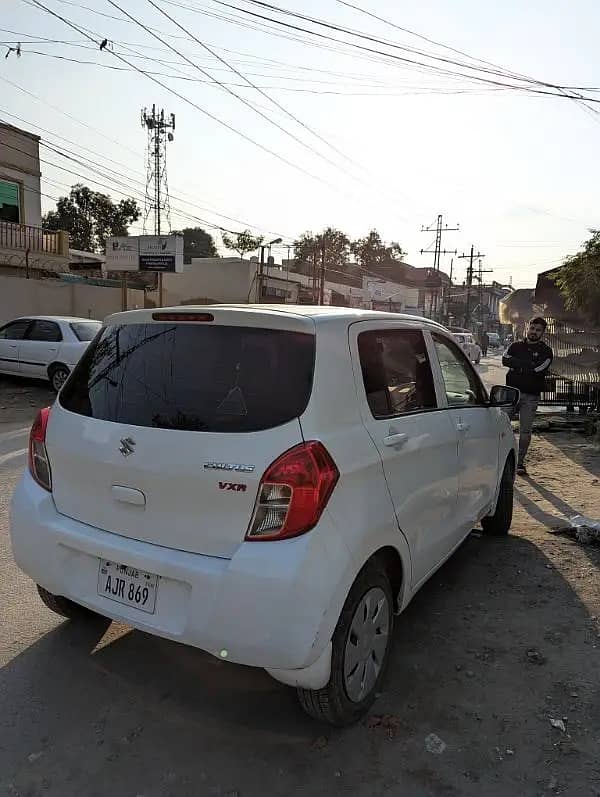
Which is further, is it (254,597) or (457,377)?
(457,377)

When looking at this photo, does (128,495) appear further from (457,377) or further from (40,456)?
(457,377)

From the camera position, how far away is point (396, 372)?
3.05 m

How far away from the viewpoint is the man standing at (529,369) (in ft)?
23.2

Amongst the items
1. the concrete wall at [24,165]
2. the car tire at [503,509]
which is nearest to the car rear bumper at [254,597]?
the car tire at [503,509]

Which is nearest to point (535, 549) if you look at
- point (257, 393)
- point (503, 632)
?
point (503, 632)

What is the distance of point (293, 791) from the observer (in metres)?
2.19

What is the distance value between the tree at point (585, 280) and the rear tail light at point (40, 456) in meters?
9.40

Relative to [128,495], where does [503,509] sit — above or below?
below

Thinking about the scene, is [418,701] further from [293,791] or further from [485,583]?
[485,583]

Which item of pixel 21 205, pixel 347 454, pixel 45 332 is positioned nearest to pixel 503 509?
pixel 347 454

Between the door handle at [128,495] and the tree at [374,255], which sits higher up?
the tree at [374,255]

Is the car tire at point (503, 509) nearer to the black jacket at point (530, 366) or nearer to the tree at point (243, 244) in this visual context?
the black jacket at point (530, 366)

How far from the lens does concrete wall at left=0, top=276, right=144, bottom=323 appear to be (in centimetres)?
1841

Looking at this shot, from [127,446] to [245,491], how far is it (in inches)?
21.9
